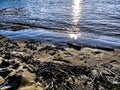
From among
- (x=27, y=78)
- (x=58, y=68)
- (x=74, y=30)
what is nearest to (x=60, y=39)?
(x=74, y=30)

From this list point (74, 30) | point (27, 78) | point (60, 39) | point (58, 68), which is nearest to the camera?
point (27, 78)

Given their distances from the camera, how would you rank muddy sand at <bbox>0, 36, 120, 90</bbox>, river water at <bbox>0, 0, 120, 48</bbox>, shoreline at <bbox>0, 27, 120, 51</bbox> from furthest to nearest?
river water at <bbox>0, 0, 120, 48</bbox>, shoreline at <bbox>0, 27, 120, 51</bbox>, muddy sand at <bbox>0, 36, 120, 90</bbox>

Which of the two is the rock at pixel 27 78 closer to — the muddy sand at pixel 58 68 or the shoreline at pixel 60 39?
the muddy sand at pixel 58 68

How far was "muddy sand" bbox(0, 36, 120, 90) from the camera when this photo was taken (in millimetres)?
7945

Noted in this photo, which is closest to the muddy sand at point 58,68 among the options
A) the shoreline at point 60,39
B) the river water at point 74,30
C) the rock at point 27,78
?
the rock at point 27,78

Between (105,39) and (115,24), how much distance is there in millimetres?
4392

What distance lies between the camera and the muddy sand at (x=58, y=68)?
26.1ft

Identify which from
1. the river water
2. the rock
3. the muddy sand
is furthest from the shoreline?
the rock

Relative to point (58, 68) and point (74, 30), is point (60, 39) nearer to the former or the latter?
point (74, 30)

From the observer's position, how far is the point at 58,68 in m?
9.27

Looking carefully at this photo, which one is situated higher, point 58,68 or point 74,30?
point 58,68

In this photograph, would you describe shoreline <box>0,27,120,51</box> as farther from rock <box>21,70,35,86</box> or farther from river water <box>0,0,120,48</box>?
rock <box>21,70,35,86</box>

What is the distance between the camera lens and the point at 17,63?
9805 mm

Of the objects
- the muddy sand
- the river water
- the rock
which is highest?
the rock
